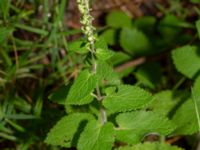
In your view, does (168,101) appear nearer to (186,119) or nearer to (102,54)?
(186,119)

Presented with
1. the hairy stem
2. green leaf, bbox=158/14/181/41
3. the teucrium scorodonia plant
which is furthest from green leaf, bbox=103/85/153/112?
green leaf, bbox=158/14/181/41

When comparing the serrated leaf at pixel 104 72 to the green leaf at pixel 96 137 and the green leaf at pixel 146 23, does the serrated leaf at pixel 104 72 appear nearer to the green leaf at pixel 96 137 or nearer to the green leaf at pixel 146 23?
the green leaf at pixel 96 137

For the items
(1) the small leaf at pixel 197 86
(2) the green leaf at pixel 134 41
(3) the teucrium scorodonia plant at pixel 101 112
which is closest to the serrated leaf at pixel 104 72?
(3) the teucrium scorodonia plant at pixel 101 112

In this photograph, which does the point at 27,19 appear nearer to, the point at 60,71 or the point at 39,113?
the point at 60,71

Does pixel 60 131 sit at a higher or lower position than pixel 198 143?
higher

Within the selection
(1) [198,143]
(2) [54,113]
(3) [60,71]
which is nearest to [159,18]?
(3) [60,71]

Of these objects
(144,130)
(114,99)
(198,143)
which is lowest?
→ (198,143)
